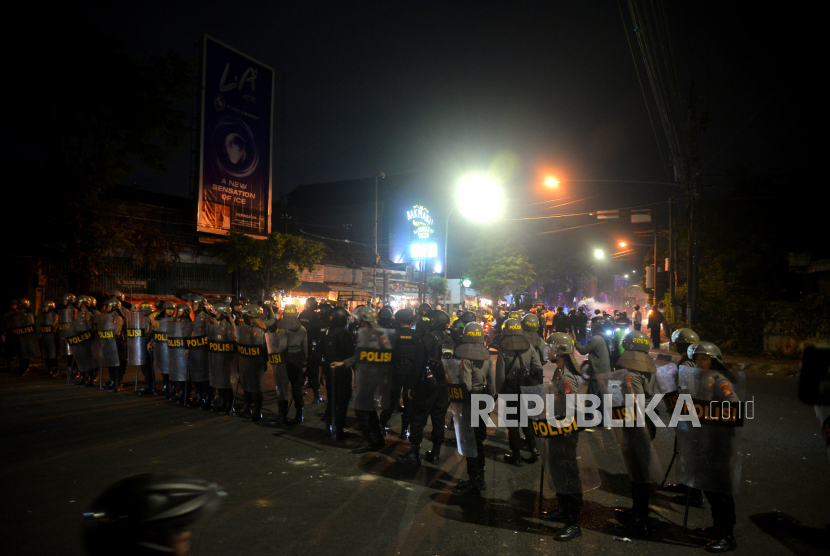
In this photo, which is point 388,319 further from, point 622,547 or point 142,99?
point 142,99

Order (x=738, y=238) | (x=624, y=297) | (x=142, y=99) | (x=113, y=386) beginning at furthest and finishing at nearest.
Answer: (x=624, y=297)
(x=738, y=238)
(x=142, y=99)
(x=113, y=386)

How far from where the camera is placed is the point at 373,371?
7727 mm

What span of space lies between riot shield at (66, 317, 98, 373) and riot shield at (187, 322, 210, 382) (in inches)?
161

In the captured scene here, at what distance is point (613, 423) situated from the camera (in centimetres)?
506

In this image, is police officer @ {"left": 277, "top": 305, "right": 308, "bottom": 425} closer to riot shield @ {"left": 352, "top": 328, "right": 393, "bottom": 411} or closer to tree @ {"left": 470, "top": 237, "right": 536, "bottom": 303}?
riot shield @ {"left": 352, "top": 328, "right": 393, "bottom": 411}

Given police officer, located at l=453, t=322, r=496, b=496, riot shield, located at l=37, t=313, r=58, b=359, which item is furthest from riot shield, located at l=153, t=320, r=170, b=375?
police officer, located at l=453, t=322, r=496, b=496

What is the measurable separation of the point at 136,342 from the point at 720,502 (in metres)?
11.8

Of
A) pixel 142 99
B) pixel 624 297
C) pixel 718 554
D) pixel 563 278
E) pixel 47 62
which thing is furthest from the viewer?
pixel 624 297

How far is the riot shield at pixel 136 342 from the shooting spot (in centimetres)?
1177

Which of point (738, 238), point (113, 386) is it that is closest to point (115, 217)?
point (113, 386)

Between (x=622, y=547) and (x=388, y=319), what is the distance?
5.46m

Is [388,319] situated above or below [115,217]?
below

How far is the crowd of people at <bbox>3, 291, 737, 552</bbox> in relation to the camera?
16.0 ft

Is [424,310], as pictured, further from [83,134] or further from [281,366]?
[83,134]
